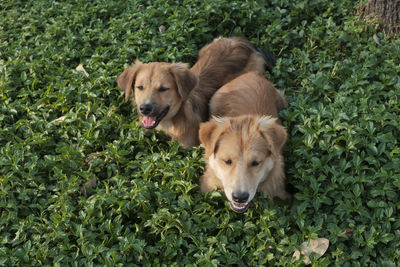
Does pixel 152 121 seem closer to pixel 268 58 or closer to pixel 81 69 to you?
pixel 81 69

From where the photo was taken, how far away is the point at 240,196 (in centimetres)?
427

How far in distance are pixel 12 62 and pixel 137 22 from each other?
209 centimetres

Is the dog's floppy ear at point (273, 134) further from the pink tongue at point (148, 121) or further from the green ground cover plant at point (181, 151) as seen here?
the pink tongue at point (148, 121)

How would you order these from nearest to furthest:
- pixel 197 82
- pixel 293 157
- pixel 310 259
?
pixel 310 259 → pixel 293 157 → pixel 197 82

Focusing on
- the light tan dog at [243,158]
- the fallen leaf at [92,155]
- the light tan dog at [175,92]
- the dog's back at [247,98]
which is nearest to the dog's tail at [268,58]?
the dog's back at [247,98]

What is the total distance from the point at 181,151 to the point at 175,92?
2.63 ft

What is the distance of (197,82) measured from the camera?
233 inches

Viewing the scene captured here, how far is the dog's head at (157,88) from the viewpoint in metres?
5.55

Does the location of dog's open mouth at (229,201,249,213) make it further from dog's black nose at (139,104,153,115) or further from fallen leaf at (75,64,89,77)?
fallen leaf at (75,64,89,77)

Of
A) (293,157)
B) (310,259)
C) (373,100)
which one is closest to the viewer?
(310,259)

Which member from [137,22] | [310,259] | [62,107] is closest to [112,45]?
[137,22]

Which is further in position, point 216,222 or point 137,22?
point 137,22

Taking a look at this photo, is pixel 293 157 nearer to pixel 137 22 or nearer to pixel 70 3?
pixel 137 22

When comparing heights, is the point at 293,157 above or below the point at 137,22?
below
